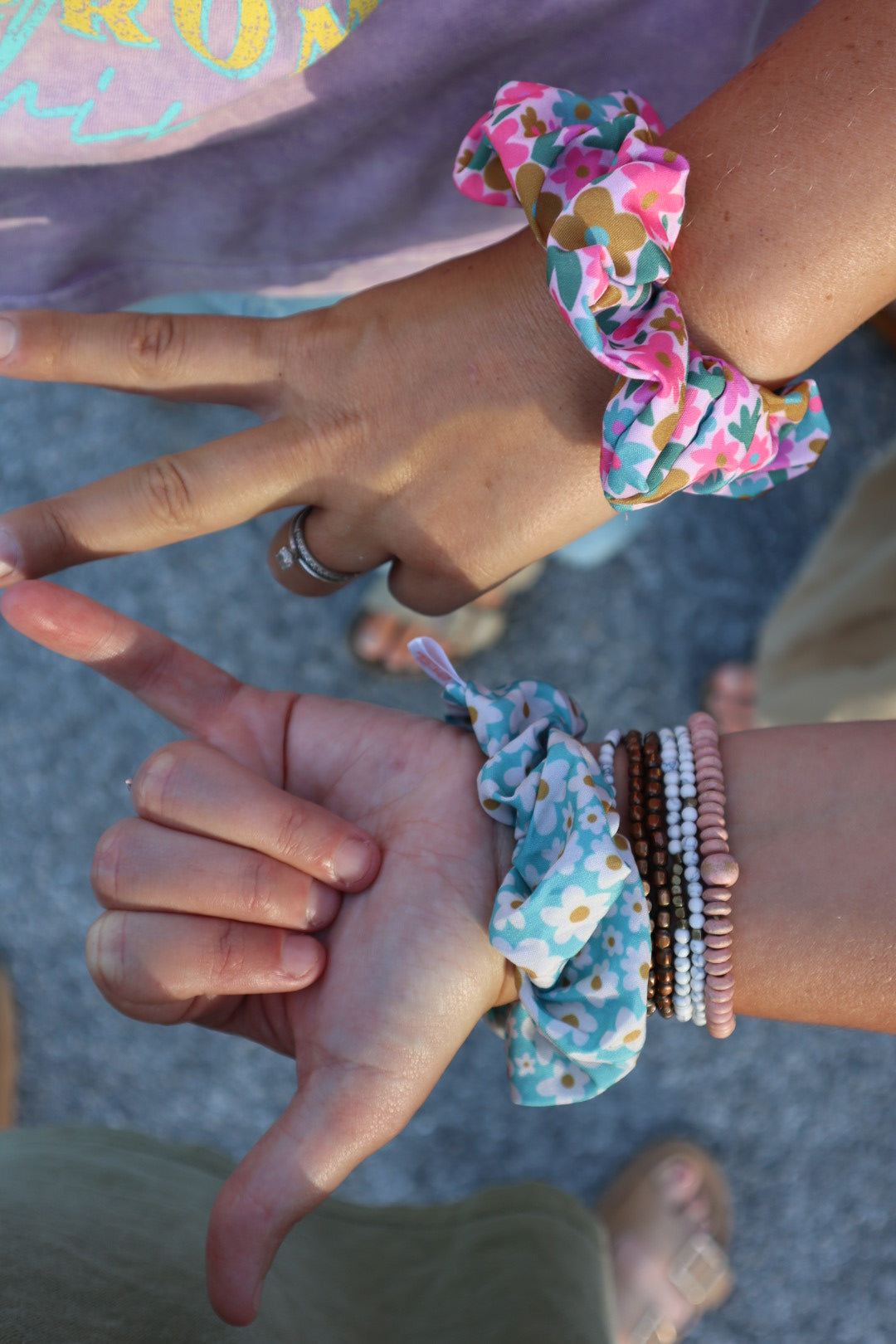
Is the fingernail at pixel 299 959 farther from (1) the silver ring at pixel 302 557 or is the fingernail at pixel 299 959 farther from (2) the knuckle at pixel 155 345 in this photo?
(2) the knuckle at pixel 155 345

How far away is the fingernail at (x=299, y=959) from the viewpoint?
768 mm

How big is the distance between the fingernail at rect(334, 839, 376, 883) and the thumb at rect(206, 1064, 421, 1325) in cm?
15

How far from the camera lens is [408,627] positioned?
1.59 metres

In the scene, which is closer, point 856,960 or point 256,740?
point 856,960

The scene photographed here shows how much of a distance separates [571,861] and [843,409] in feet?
4.60

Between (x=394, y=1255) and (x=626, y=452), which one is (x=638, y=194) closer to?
(x=626, y=452)

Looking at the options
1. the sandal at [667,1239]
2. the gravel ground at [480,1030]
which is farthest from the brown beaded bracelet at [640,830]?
the sandal at [667,1239]

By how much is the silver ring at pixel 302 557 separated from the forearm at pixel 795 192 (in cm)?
42

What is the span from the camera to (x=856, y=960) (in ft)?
2.47

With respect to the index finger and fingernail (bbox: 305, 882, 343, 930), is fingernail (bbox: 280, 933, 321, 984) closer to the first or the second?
fingernail (bbox: 305, 882, 343, 930)

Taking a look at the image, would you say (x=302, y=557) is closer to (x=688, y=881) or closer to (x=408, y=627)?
(x=688, y=881)

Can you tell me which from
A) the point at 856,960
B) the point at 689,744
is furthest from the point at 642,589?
the point at 856,960

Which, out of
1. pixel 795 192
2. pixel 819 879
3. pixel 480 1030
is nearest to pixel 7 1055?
pixel 480 1030

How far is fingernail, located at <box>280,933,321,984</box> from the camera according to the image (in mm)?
768
